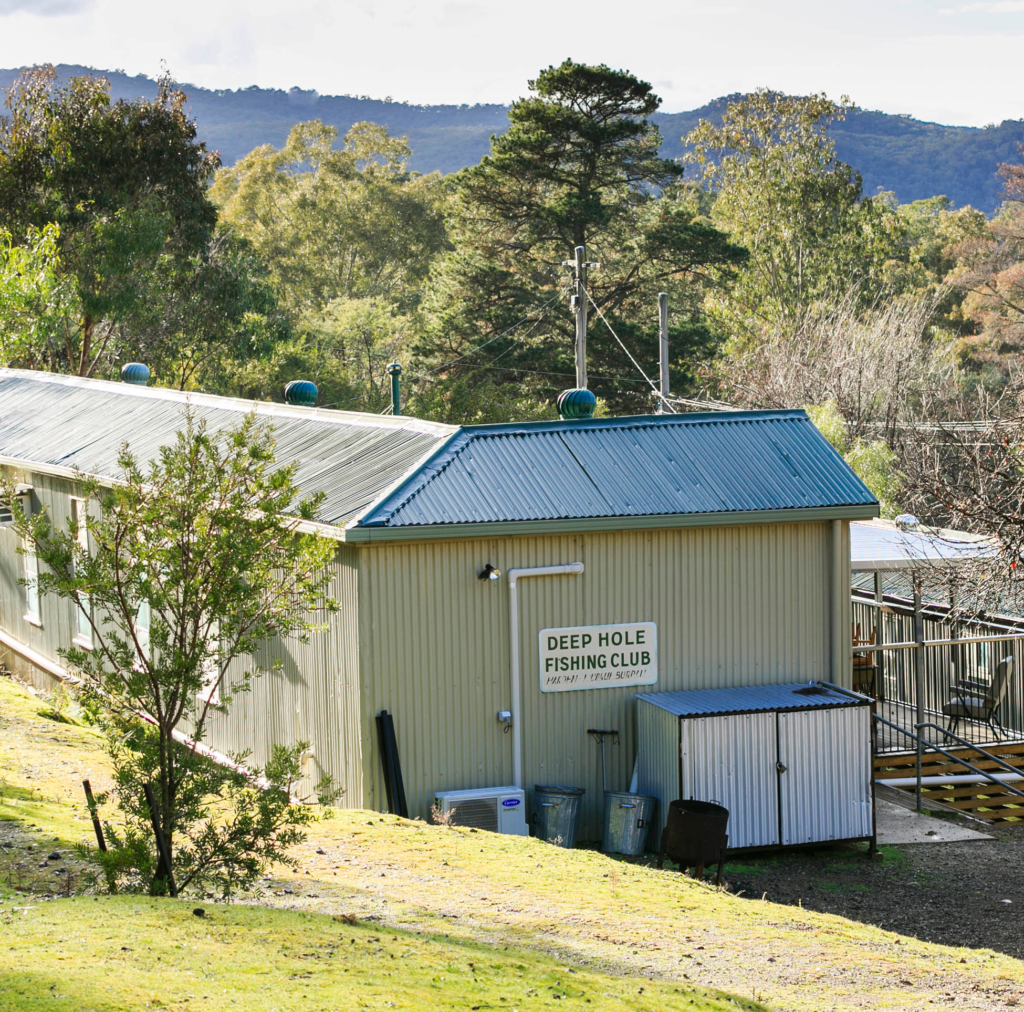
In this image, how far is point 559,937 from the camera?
8156mm

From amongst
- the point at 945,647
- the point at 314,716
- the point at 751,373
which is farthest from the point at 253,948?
the point at 751,373

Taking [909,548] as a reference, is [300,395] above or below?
above

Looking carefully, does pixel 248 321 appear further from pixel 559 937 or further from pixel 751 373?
pixel 559 937

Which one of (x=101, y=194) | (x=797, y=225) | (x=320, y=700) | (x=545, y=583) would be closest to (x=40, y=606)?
(x=320, y=700)

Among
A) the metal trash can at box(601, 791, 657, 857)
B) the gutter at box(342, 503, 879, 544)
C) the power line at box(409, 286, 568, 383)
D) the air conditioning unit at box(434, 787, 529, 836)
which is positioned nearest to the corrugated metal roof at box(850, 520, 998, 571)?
the gutter at box(342, 503, 879, 544)

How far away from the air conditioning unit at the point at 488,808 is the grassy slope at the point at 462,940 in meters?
0.67

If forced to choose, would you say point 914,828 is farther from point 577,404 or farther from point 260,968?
point 260,968

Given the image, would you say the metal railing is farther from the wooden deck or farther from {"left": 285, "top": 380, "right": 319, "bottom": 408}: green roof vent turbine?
{"left": 285, "top": 380, "right": 319, "bottom": 408}: green roof vent turbine

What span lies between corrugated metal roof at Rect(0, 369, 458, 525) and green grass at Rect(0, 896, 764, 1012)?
3552 mm

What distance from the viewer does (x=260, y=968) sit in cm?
641

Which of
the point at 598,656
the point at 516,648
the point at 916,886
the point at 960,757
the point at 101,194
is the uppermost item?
the point at 101,194

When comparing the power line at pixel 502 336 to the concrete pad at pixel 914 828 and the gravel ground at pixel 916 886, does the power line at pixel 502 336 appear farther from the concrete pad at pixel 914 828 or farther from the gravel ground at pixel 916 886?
the gravel ground at pixel 916 886

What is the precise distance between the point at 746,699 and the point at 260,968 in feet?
22.3

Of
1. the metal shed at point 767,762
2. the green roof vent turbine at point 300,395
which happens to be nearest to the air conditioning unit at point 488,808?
the metal shed at point 767,762
